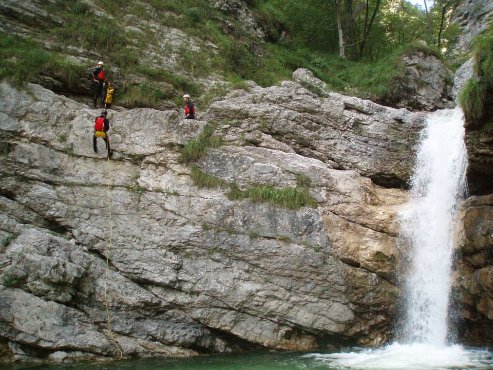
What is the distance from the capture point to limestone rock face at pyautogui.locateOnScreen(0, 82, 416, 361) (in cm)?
1180

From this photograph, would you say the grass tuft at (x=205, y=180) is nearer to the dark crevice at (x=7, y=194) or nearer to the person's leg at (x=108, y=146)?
the person's leg at (x=108, y=146)

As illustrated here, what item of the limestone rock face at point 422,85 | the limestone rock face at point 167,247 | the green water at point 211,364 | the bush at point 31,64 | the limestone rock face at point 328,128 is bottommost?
the green water at point 211,364

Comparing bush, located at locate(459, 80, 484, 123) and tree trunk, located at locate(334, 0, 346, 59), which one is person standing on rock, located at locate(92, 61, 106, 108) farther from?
tree trunk, located at locate(334, 0, 346, 59)

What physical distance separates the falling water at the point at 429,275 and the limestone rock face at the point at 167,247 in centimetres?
61

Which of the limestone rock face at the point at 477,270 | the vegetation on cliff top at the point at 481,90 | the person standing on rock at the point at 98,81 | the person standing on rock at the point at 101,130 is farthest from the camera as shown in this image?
the person standing on rock at the point at 98,81

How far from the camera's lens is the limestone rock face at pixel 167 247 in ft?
38.7

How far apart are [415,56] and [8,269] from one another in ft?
71.7

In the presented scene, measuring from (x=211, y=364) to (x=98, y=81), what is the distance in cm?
1124

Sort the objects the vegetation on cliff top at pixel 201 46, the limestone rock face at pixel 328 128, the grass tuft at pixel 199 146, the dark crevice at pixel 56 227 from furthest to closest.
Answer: the vegetation on cliff top at pixel 201 46, the limestone rock face at pixel 328 128, the grass tuft at pixel 199 146, the dark crevice at pixel 56 227

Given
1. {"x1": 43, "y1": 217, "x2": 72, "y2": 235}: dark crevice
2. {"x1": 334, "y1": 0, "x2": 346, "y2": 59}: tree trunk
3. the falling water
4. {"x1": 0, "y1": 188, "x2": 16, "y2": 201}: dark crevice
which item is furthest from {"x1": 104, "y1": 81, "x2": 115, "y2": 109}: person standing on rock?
{"x1": 334, "y1": 0, "x2": 346, "y2": 59}: tree trunk

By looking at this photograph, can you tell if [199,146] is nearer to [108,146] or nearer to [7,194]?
[108,146]

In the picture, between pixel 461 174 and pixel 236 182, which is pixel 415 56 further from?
pixel 236 182

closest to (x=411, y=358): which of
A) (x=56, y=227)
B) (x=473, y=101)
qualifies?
(x=473, y=101)

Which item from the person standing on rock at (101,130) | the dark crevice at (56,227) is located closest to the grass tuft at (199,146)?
the person standing on rock at (101,130)
